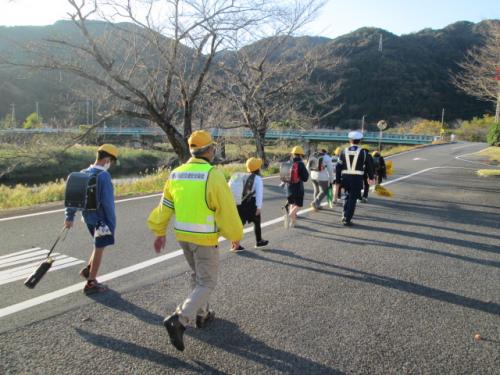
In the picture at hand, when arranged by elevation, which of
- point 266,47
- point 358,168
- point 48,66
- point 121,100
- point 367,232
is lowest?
point 367,232

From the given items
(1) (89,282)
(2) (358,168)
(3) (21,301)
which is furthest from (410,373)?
(2) (358,168)

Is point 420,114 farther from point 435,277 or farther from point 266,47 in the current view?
point 435,277

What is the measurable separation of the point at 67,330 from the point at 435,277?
14.4 ft

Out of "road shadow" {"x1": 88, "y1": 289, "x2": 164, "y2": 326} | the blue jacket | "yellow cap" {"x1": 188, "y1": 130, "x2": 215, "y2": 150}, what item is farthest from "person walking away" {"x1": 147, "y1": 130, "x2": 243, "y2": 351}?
the blue jacket

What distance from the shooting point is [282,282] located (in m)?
4.70

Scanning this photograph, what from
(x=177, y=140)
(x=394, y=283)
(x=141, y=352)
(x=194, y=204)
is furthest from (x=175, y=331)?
(x=177, y=140)

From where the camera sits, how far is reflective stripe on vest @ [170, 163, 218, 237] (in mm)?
3236

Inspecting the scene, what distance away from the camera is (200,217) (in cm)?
327

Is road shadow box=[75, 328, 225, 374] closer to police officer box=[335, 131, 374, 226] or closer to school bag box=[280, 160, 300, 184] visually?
school bag box=[280, 160, 300, 184]

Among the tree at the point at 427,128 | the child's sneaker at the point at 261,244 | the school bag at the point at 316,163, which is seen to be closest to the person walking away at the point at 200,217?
the child's sneaker at the point at 261,244

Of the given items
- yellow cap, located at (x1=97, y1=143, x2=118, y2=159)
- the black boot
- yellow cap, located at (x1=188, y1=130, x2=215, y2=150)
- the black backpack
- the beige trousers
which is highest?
yellow cap, located at (x1=188, y1=130, x2=215, y2=150)

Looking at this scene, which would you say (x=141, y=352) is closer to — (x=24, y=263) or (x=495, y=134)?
(x=24, y=263)

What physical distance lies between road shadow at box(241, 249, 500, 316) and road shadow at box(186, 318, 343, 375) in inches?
75.7

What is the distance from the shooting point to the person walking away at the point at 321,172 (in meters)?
9.09
